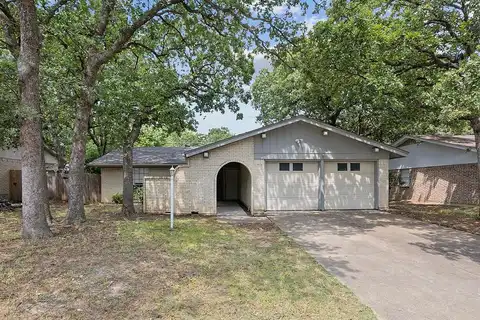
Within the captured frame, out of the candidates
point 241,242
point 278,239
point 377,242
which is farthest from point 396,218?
point 241,242

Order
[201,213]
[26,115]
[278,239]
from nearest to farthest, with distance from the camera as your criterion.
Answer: [26,115] < [278,239] < [201,213]

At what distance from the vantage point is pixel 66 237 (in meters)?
7.58

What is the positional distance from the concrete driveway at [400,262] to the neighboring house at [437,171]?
671 cm

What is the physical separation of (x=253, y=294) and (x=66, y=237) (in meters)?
5.42

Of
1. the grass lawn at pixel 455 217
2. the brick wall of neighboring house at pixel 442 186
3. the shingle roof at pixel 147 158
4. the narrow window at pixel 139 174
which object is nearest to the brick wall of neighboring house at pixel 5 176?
the shingle roof at pixel 147 158

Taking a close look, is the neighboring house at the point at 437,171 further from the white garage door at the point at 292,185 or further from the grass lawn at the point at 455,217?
the white garage door at the point at 292,185

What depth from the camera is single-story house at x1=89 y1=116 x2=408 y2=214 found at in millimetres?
12875

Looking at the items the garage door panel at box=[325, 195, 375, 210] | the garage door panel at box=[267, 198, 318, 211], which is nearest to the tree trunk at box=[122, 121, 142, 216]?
the garage door panel at box=[267, 198, 318, 211]

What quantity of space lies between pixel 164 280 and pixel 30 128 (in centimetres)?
499

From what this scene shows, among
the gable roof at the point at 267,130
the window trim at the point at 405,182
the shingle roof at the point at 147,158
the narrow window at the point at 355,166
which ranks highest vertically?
the gable roof at the point at 267,130

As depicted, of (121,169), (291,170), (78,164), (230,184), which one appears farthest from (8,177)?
(291,170)

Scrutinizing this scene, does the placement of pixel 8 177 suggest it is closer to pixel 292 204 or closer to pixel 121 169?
pixel 121 169

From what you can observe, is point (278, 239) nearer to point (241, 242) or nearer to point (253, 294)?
point (241, 242)

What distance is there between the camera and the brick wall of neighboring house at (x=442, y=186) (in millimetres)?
15160
